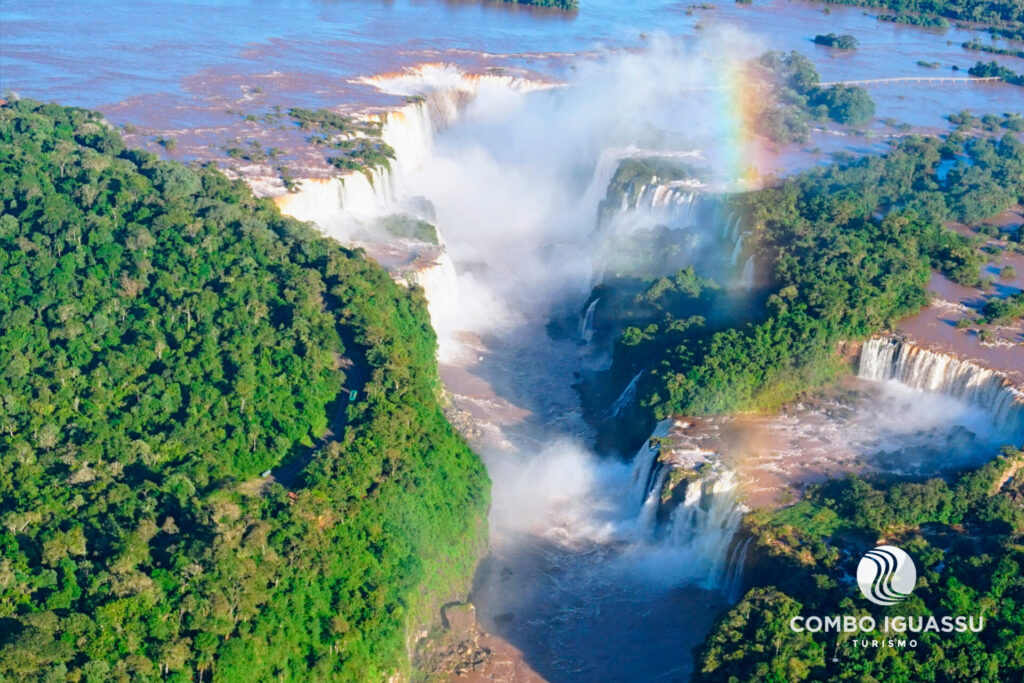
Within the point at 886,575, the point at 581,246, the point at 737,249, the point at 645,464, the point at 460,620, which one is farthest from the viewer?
the point at 581,246

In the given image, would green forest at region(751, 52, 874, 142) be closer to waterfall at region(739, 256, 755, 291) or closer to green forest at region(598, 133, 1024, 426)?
green forest at region(598, 133, 1024, 426)

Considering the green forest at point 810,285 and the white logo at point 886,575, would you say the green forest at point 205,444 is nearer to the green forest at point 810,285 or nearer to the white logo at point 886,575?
the green forest at point 810,285

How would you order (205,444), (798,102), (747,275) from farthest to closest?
1. (798,102)
2. (747,275)
3. (205,444)

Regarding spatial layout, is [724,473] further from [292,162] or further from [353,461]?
[292,162]

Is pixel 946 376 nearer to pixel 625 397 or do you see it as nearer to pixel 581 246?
pixel 625 397

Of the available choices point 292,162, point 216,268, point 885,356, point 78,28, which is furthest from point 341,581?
point 78,28

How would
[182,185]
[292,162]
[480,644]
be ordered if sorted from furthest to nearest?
[292,162]
[182,185]
[480,644]

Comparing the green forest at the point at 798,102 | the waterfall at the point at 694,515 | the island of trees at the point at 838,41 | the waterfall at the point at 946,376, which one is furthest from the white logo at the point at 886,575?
the island of trees at the point at 838,41

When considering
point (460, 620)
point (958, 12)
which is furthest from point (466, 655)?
point (958, 12)
